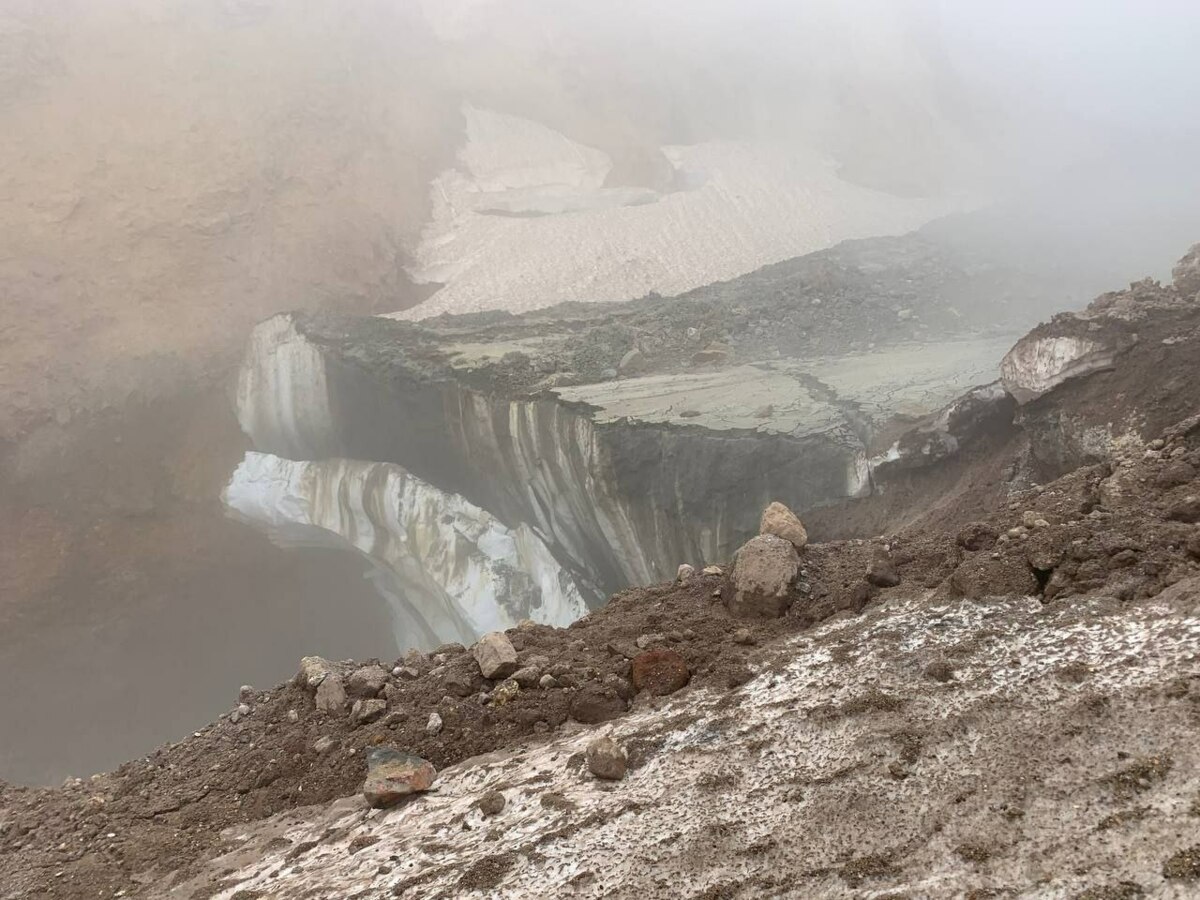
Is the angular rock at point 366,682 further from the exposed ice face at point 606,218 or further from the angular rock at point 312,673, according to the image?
the exposed ice face at point 606,218

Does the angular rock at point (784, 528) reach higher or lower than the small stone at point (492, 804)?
higher

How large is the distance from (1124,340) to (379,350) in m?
9.32

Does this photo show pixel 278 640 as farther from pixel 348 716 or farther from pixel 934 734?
pixel 934 734

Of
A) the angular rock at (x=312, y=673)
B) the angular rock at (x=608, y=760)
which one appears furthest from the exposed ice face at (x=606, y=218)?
the angular rock at (x=608, y=760)

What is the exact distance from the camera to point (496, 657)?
150 inches

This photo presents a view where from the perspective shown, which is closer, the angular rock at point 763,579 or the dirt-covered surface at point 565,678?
the dirt-covered surface at point 565,678

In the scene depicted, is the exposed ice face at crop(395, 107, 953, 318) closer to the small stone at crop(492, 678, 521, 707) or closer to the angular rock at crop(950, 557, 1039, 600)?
the small stone at crop(492, 678, 521, 707)

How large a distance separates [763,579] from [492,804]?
165 cm

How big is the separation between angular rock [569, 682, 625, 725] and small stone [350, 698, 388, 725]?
0.92 meters

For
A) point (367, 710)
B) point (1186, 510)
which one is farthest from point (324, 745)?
point (1186, 510)

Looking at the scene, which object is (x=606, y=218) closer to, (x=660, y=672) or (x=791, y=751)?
(x=660, y=672)

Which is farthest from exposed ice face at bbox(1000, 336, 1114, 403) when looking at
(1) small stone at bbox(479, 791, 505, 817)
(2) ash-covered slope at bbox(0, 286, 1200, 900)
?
(1) small stone at bbox(479, 791, 505, 817)

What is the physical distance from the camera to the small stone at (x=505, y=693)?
3650 millimetres

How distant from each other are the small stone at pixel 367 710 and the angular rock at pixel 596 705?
0.92 meters
